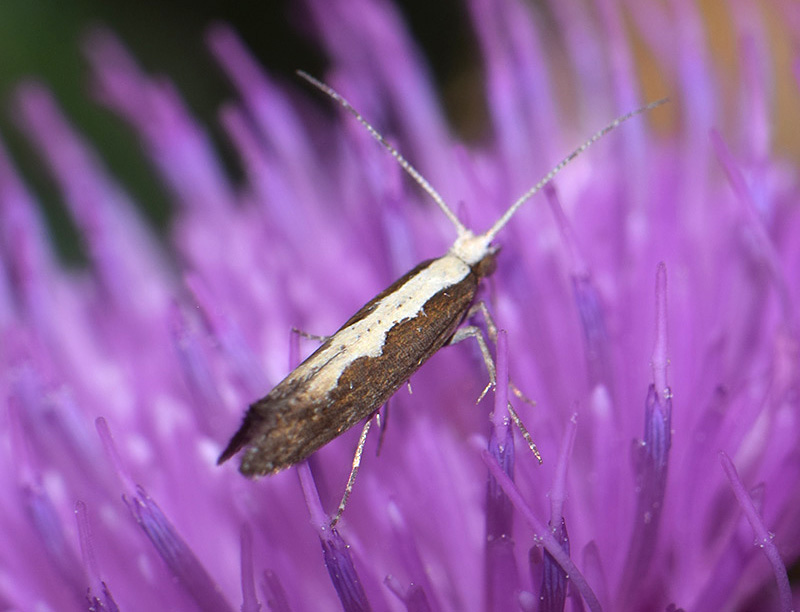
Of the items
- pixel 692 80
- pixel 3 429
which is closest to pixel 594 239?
pixel 692 80

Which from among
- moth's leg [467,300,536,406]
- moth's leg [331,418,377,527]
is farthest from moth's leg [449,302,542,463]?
moth's leg [331,418,377,527]

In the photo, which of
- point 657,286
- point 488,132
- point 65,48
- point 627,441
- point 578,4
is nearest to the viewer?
point 657,286

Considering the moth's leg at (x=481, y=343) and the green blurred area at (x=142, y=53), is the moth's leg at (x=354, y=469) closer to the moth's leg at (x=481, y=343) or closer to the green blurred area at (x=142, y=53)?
the moth's leg at (x=481, y=343)

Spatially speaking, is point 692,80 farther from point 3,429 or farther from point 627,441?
point 3,429

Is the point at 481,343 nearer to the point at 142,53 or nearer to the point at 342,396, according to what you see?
the point at 342,396

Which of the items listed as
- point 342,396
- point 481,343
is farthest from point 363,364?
point 481,343

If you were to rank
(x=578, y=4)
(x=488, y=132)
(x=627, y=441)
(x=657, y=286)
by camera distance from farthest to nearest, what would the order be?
(x=488, y=132), (x=578, y=4), (x=627, y=441), (x=657, y=286)

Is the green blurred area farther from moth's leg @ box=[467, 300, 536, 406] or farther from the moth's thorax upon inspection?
moth's leg @ box=[467, 300, 536, 406]
